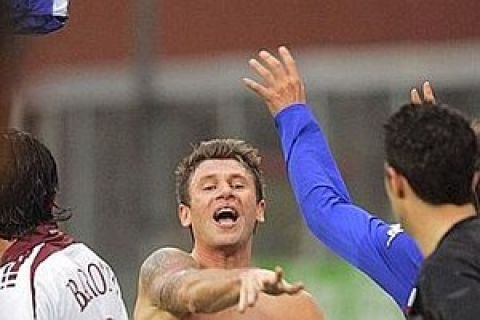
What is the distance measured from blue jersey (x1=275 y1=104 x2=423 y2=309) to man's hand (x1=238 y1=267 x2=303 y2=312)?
0.52 m

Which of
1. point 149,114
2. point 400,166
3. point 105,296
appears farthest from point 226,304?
point 149,114

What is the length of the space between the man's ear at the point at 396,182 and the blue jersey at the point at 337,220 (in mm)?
580

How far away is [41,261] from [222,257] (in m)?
1.10

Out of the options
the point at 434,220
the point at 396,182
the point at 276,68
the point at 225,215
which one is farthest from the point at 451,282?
the point at 225,215

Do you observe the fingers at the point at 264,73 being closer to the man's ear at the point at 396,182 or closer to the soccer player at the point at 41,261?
the soccer player at the point at 41,261

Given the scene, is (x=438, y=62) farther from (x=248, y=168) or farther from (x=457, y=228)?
(x=457, y=228)

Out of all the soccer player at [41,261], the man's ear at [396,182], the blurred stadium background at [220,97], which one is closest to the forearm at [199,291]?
the soccer player at [41,261]

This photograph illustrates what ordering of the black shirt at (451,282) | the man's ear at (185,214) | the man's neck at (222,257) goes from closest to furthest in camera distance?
the black shirt at (451,282), the man's neck at (222,257), the man's ear at (185,214)

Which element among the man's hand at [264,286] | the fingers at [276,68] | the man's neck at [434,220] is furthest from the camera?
the fingers at [276,68]

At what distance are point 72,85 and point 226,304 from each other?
9.25 m

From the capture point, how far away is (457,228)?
11.1 feet

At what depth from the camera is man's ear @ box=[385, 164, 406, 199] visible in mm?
3525

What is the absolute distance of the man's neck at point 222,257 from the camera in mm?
5043

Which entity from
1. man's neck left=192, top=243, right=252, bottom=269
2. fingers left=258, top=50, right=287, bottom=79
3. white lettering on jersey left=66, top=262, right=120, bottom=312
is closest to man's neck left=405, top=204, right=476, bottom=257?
white lettering on jersey left=66, top=262, right=120, bottom=312
